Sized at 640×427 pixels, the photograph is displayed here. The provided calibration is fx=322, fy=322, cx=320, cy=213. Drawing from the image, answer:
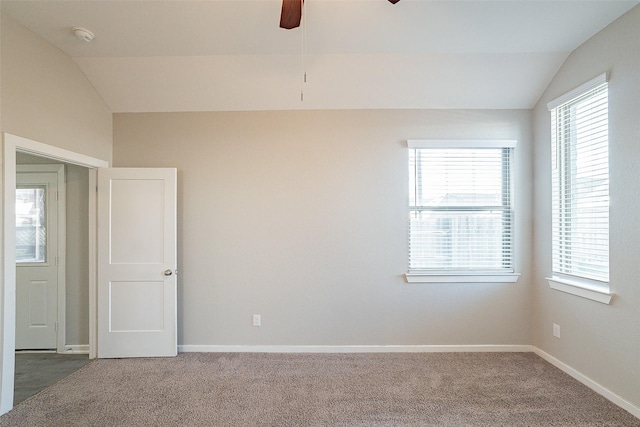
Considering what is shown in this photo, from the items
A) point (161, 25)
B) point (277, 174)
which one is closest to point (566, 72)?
point (277, 174)

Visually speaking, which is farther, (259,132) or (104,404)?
(259,132)

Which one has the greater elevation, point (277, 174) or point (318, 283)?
point (277, 174)

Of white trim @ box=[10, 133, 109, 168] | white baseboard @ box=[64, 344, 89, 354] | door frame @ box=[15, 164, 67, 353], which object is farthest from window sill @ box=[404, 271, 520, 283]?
door frame @ box=[15, 164, 67, 353]

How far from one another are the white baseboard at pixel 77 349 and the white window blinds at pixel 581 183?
4.93 m

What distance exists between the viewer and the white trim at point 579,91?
2582 mm

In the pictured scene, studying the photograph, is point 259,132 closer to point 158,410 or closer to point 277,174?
point 277,174

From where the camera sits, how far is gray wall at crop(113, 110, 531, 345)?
3439mm

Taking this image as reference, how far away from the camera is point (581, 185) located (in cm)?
285

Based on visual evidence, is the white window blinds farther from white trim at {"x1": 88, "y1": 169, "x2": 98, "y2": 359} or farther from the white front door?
the white front door

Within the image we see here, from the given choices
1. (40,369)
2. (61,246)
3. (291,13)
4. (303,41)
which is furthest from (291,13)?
(40,369)

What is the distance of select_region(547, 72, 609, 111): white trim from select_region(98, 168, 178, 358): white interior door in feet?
12.5

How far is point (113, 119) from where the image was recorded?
139 inches

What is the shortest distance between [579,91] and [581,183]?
2.63 feet

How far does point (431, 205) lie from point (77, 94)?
3681mm
